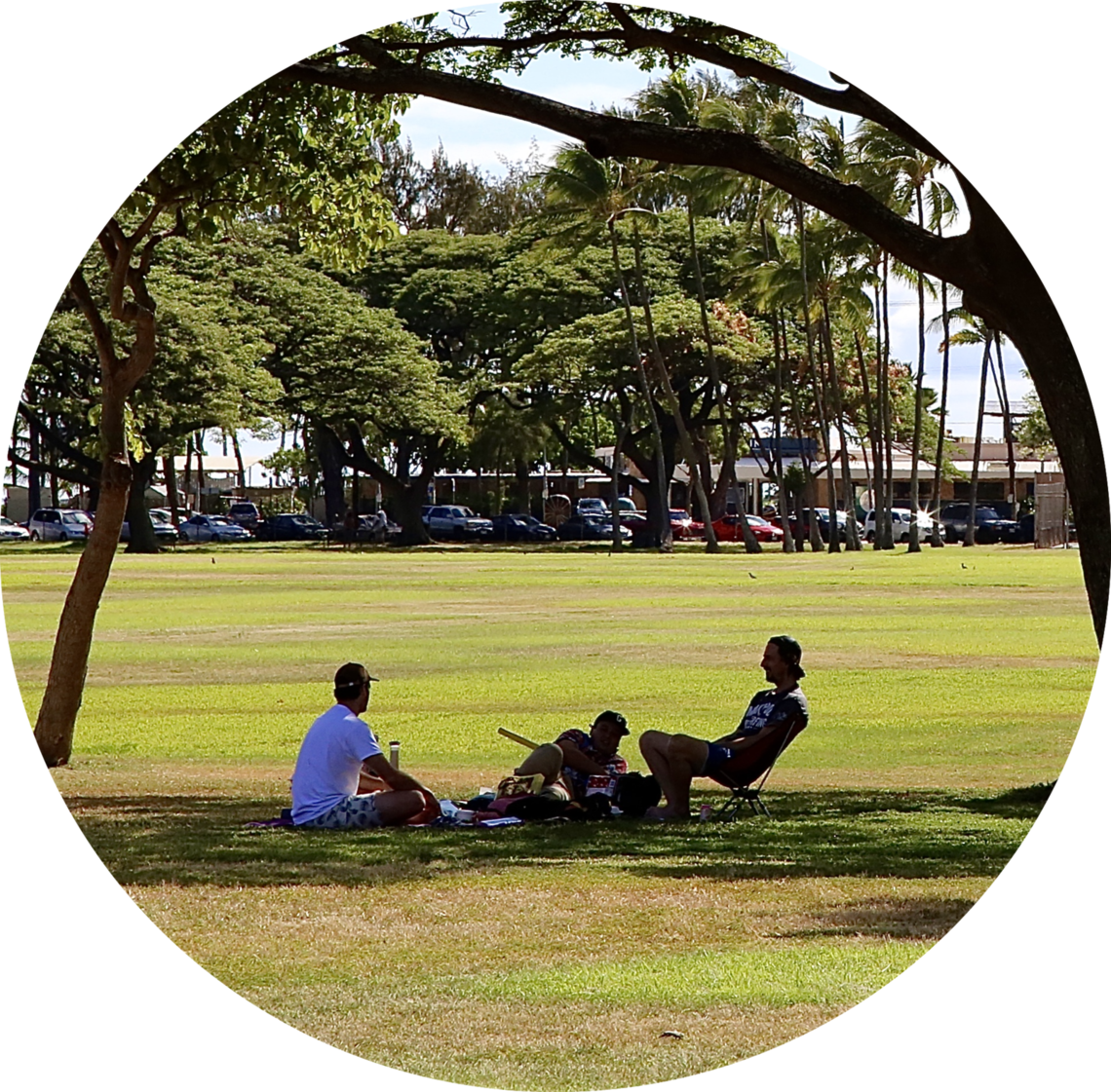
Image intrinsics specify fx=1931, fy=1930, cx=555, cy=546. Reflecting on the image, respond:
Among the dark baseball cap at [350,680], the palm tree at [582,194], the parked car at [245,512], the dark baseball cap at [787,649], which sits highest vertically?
the palm tree at [582,194]

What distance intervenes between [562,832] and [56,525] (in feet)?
240

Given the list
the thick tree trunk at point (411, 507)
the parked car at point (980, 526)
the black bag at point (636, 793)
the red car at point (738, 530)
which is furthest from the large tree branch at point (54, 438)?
the black bag at point (636, 793)

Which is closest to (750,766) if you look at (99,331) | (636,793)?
(636,793)

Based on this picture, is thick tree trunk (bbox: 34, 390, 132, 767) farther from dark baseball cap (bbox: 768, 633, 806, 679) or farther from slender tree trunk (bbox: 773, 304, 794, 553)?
slender tree trunk (bbox: 773, 304, 794, 553)

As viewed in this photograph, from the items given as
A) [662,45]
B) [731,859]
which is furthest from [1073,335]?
[662,45]

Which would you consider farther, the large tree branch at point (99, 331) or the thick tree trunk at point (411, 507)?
the thick tree trunk at point (411, 507)

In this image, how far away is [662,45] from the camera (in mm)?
12820

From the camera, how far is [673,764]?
11.0m

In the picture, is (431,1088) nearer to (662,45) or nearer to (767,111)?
(662,45)

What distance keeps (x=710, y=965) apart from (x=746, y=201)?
6409cm

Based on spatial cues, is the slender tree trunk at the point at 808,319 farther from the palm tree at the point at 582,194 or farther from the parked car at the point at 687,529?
the parked car at the point at 687,529

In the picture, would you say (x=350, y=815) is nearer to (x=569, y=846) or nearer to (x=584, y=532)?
(x=569, y=846)

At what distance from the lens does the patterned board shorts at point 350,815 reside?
10.7m

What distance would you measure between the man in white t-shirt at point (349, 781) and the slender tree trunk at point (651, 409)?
4860cm
